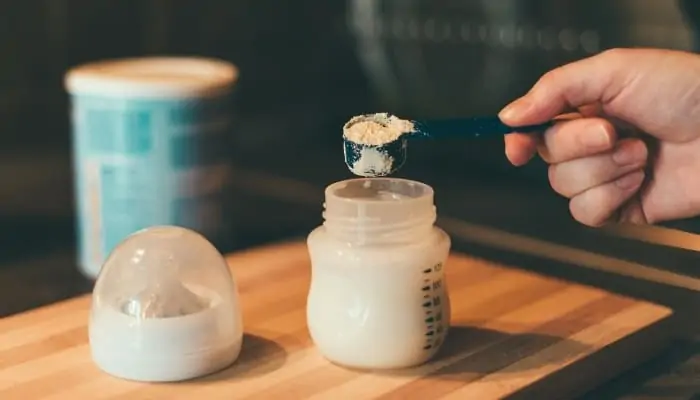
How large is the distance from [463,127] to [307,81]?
558 millimetres

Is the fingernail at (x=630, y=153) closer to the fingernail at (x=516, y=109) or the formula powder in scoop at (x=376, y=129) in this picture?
the fingernail at (x=516, y=109)

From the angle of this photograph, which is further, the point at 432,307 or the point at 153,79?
the point at 153,79

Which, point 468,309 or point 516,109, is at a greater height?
point 516,109

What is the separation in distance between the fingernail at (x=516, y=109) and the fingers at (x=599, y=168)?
9 cm

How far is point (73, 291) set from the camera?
862mm

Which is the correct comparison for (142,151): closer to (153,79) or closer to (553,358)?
(153,79)

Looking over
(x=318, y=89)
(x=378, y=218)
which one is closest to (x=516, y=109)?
(x=378, y=218)

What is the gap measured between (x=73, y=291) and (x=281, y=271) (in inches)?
7.1

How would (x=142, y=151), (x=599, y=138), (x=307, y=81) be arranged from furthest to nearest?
(x=307, y=81) < (x=142, y=151) < (x=599, y=138)

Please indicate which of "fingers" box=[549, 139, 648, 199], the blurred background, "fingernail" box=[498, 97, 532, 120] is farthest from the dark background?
"fingernail" box=[498, 97, 532, 120]

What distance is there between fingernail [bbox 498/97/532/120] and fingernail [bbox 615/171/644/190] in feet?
0.42

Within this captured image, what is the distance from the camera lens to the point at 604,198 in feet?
2.70

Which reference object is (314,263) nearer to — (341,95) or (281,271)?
(281,271)

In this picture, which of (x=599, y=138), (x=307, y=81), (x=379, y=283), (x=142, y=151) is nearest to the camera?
(x=379, y=283)
